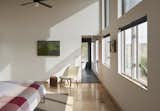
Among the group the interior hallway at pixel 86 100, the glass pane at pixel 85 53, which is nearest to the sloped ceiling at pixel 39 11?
the interior hallway at pixel 86 100

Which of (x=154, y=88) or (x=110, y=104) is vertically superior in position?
(x=154, y=88)

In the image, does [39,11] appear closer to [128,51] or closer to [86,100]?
[86,100]

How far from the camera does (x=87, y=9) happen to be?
9789 millimetres

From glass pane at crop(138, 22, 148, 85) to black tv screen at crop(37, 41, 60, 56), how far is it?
576 centimetres

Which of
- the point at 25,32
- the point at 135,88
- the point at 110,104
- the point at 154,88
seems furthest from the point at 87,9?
the point at 154,88

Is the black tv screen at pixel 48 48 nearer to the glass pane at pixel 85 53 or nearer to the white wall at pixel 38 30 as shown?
the white wall at pixel 38 30

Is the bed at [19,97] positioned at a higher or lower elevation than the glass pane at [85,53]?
lower

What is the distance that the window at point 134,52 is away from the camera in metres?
4.05

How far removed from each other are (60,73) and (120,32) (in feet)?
15.0

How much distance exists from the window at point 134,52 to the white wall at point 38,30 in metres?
4.03

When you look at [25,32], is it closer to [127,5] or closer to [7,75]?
[7,75]

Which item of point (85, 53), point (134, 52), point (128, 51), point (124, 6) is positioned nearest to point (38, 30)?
point (124, 6)

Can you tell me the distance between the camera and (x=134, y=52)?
4863mm

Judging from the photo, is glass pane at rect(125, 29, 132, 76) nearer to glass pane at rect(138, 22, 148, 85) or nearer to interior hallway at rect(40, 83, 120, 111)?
glass pane at rect(138, 22, 148, 85)
